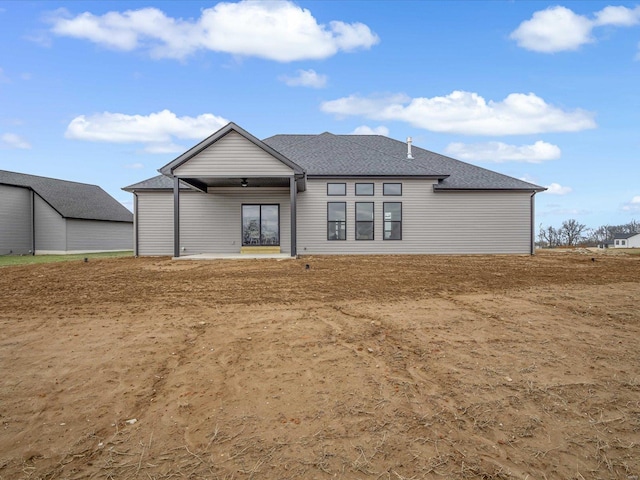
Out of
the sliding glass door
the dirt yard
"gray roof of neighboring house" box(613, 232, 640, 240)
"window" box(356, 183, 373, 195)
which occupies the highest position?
"window" box(356, 183, 373, 195)

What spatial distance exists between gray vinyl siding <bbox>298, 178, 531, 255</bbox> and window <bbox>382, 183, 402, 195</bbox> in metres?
0.16

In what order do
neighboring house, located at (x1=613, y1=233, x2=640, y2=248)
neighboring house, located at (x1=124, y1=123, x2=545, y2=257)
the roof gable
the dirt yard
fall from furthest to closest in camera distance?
neighboring house, located at (x1=613, y1=233, x2=640, y2=248)
neighboring house, located at (x1=124, y1=123, x2=545, y2=257)
the roof gable
the dirt yard

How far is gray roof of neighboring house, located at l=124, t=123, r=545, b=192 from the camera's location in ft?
58.9

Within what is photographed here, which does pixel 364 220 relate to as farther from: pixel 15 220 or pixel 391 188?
pixel 15 220

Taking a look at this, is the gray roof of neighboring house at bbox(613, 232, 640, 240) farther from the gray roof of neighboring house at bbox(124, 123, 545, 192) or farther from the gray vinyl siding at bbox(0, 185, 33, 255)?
the gray vinyl siding at bbox(0, 185, 33, 255)

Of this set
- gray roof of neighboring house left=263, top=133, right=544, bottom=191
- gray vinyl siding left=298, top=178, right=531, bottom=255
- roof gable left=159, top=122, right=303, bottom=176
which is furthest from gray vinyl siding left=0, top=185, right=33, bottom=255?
gray vinyl siding left=298, top=178, right=531, bottom=255

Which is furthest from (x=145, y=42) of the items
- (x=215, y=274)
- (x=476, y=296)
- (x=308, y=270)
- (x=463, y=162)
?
(x=463, y=162)

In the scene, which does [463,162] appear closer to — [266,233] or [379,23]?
[379,23]

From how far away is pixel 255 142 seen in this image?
582 inches

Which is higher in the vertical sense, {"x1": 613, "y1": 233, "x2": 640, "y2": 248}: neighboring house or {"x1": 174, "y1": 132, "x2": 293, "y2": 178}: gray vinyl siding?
{"x1": 174, "y1": 132, "x2": 293, "y2": 178}: gray vinyl siding

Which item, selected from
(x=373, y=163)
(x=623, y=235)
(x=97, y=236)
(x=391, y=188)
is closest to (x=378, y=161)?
(x=373, y=163)

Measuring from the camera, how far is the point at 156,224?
717 inches

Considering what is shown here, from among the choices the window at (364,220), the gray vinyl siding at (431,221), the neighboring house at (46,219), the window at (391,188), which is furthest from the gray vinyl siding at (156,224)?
the neighboring house at (46,219)

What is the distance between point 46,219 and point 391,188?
23586 millimetres
